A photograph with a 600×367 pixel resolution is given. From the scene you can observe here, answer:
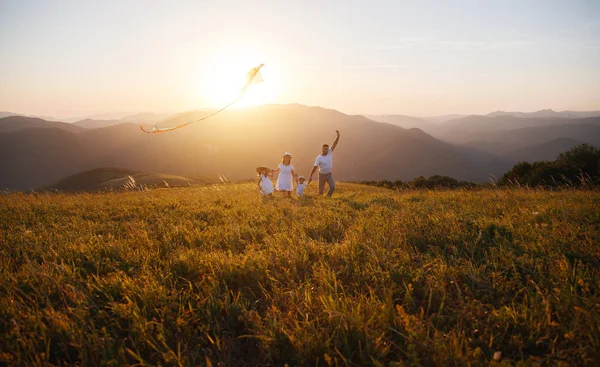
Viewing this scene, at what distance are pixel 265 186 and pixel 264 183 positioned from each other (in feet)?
0.41

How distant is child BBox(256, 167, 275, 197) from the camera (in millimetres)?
11758

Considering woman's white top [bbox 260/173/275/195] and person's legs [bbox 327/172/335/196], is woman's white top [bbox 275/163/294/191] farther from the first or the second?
person's legs [bbox 327/172/335/196]

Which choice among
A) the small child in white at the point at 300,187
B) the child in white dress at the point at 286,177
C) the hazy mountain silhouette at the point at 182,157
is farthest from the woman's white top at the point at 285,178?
the hazy mountain silhouette at the point at 182,157

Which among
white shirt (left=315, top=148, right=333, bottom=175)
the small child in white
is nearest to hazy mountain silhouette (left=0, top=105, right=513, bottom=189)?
the small child in white

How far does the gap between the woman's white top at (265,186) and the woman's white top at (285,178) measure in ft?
1.46

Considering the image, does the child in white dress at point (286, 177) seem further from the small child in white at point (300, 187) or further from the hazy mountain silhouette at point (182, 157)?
the hazy mountain silhouette at point (182, 157)

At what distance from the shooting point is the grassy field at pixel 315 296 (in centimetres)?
239

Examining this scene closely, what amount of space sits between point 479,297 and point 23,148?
236 m

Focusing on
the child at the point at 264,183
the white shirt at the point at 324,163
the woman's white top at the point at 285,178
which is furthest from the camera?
the white shirt at the point at 324,163

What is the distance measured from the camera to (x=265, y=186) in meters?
11.9

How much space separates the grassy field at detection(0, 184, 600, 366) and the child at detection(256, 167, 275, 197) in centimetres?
639

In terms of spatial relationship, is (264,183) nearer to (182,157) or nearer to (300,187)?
(300,187)

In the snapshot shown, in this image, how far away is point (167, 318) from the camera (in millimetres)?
2791

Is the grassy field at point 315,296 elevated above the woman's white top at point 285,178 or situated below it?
below
